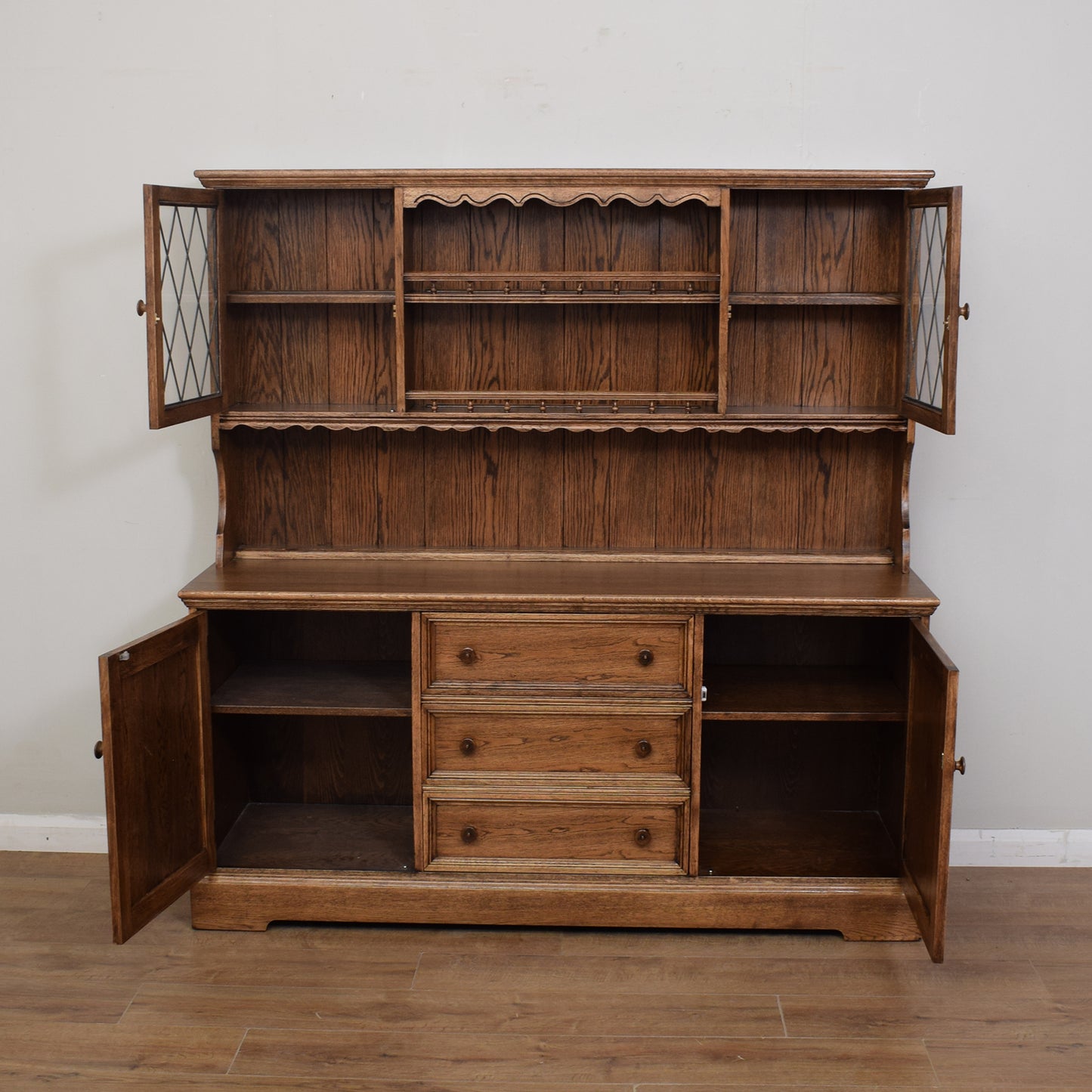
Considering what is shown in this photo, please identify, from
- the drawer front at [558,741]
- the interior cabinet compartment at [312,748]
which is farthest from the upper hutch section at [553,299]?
the drawer front at [558,741]

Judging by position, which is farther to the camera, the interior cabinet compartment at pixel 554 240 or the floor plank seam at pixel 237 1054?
the interior cabinet compartment at pixel 554 240

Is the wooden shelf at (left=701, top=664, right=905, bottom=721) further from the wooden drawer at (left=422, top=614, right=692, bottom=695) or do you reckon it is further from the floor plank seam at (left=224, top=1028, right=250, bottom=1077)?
the floor plank seam at (left=224, top=1028, right=250, bottom=1077)

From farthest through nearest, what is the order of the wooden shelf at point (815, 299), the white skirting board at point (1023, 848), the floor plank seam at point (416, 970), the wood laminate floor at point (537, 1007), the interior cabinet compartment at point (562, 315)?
the white skirting board at point (1023, 848), the interior cabinet compartment at point (562, 315), the wooden shelf at point (815, 299), the floor plank seam at point (416, 970), the wood laminate floor at point (537, 1007)

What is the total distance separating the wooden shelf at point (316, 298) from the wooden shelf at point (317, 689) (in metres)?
1.00

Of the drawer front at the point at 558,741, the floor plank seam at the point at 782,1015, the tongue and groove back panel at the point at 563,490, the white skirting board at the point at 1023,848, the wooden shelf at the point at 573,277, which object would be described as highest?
the wooden shelf at the point at 573,277

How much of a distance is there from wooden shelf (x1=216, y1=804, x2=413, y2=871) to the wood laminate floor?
168 mm

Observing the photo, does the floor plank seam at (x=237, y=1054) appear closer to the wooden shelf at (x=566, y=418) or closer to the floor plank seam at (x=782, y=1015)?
the floor plank seam at (x=782, y=1015)

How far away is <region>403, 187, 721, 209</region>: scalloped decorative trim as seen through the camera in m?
3.12

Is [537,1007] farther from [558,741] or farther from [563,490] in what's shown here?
[563,490]

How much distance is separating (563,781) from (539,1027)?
0.61 meters

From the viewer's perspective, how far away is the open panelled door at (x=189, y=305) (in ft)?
9.86

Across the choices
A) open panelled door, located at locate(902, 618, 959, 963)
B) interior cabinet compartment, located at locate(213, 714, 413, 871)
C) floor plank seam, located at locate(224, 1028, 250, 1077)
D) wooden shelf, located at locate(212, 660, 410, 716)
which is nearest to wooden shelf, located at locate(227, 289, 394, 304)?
wooden shelf, located at locate(212, 660, 410, 716)

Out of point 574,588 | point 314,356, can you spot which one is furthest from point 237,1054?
point 314,356

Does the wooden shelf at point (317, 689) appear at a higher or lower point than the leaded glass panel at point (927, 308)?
lower
